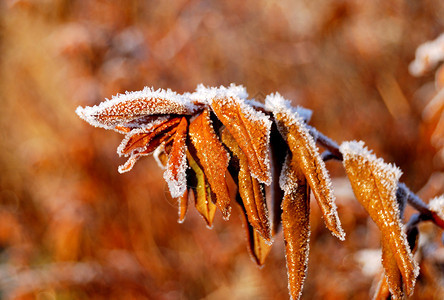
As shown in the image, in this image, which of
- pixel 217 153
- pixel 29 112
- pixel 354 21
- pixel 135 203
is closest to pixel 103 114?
pixel 217 153

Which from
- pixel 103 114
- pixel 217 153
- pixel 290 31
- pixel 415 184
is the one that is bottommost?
pixel 217 153

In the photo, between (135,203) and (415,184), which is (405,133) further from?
(135,203)

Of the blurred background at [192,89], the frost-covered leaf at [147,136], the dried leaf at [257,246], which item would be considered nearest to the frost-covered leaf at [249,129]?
the frost-covered leaf at [147,136]

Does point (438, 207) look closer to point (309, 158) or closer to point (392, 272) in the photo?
point (392, 272)

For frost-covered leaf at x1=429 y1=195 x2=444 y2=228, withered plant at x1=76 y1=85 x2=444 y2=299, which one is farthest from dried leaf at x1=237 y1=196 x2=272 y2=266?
frost-covered leaf at x1=429 y1=195 x2=444 y2=228

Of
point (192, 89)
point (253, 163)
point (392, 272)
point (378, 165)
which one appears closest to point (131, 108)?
point (253, 163)
